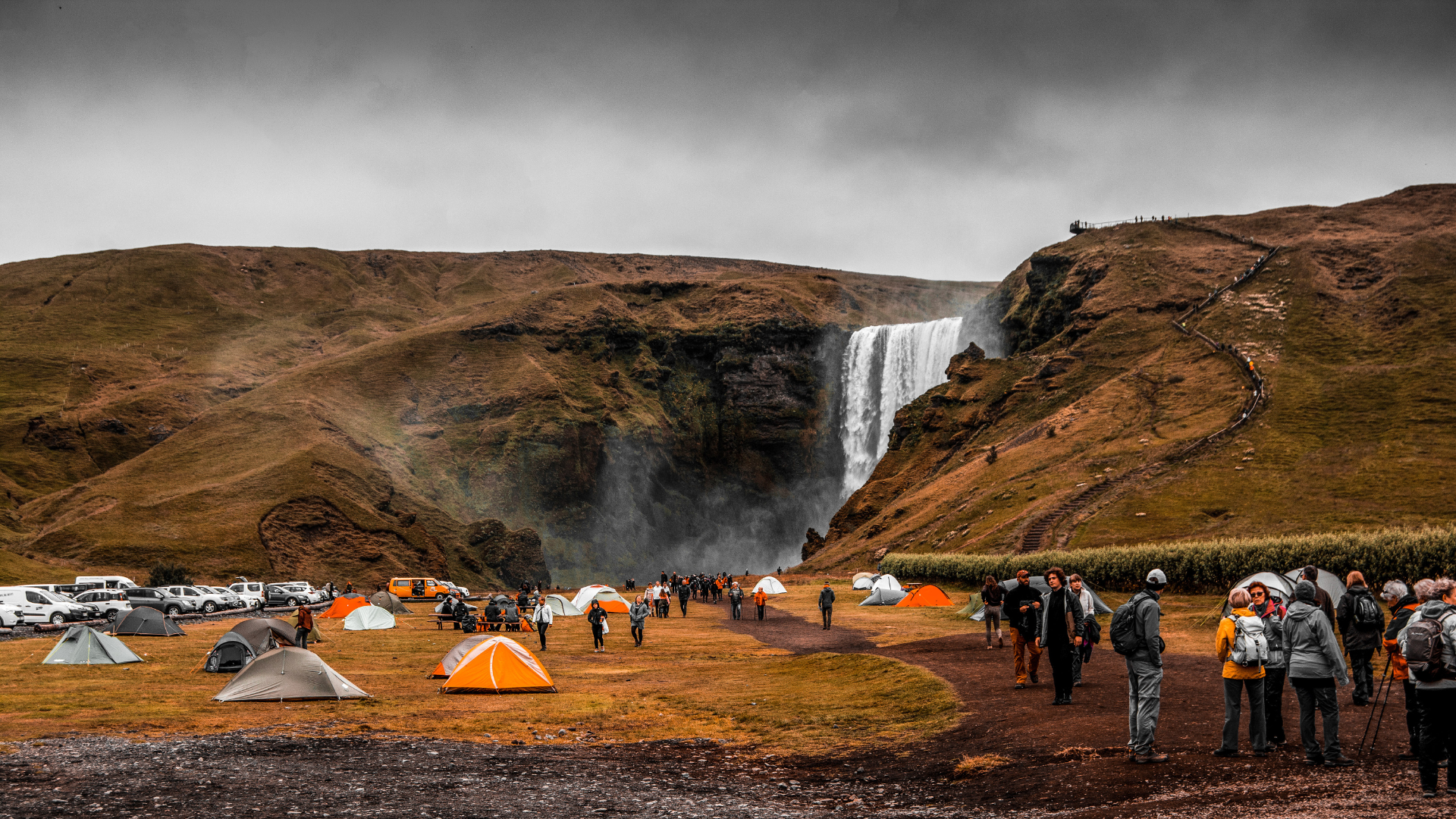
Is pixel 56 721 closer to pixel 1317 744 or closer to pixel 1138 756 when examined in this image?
pixel 1138 756

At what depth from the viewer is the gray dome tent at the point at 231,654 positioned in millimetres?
27797

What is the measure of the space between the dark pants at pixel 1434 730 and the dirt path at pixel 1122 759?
326 mm

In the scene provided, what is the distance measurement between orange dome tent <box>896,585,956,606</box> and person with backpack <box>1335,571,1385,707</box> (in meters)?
34.7

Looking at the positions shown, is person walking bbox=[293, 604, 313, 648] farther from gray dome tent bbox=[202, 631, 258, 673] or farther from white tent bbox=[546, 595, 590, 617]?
white tent bbox=[546, 595, 590, 617]

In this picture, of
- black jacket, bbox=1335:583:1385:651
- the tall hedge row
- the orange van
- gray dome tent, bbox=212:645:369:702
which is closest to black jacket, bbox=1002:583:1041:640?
black jacket, bbox=1335:583:1385:651

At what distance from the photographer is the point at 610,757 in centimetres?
1700

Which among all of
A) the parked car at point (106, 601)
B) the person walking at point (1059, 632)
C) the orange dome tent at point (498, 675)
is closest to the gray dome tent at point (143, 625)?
the parked car at point (106, 601)

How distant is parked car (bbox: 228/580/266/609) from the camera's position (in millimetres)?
56928

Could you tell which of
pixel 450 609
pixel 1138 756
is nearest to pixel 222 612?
pixel 450 609

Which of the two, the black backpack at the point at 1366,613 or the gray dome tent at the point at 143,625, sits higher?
the black backpack at the point at 1366,613

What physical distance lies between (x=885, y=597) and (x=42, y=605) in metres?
38.9

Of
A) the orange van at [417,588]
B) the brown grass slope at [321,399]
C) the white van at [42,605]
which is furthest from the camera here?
the brown grass slope at [321,399]

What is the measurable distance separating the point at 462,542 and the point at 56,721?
74.8 meters

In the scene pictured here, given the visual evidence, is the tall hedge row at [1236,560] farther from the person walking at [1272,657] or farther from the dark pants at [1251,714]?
the dark pants at [1251,714]
